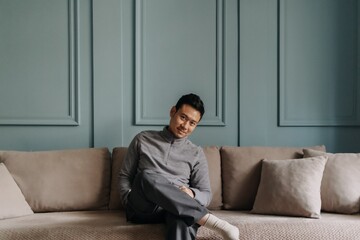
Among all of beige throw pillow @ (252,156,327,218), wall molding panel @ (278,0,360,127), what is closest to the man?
beige throw pillow @ (252,156,327,218)

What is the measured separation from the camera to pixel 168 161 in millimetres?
2242

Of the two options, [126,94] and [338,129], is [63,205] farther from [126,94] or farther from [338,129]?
[338,129]

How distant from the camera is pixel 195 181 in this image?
223 cm

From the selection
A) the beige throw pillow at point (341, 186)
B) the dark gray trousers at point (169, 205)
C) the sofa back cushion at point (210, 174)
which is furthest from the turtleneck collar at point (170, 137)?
the beige throw pillow at point (341, 186)

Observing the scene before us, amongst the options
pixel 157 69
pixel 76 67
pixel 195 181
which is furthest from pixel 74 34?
pixel 195 181

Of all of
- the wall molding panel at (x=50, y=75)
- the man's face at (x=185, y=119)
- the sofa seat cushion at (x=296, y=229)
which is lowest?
the sofa seat cushion at (x=296, y=229)

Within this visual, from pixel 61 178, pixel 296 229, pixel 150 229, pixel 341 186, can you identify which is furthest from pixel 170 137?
pixel 341 186

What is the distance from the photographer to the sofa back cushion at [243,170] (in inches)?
93.6

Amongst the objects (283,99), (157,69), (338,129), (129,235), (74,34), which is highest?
(74,34)

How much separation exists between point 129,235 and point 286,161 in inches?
38.8

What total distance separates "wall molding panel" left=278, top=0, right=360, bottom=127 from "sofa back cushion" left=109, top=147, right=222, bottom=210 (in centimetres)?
62

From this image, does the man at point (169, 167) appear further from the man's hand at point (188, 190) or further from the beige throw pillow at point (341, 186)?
the beige throw pillow at point (341, 186)

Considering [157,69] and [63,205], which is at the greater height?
[157,69]

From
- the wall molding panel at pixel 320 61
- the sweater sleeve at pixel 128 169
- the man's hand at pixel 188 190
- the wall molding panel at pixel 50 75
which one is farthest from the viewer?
the wall molding panel at pixel 320 61
